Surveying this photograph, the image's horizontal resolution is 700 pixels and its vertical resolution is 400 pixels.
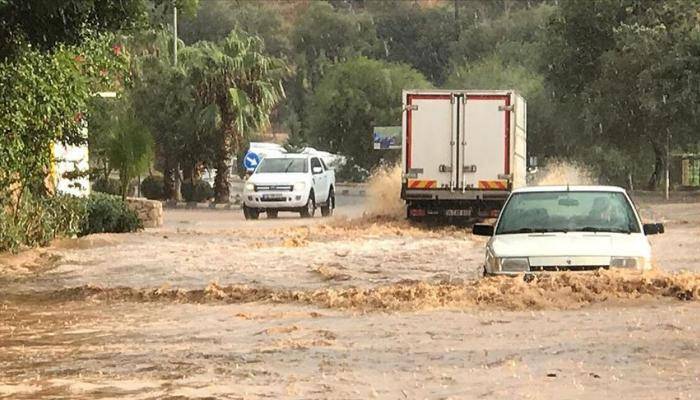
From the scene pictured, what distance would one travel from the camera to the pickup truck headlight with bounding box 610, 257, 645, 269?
13367 millimetres

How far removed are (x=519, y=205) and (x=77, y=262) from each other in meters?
9.10

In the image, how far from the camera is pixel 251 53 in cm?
4800

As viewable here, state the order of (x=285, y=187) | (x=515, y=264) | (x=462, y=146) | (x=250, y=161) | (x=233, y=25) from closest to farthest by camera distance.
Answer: (x=515, y=264) < (x=462, y=146) < (x=285, y=187) < (x=250, y=161) < (x=233, y=25)

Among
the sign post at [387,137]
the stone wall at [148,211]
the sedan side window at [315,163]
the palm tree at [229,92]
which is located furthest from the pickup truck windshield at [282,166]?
the sign post at [387,137]

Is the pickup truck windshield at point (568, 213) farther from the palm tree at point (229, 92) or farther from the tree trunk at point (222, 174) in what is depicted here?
the tree trunk at point (222, 174)

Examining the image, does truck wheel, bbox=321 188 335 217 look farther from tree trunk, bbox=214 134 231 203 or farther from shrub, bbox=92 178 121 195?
tree trunk, bbox=214 134 231 203

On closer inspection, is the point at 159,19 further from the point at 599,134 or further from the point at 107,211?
the point at 599,134

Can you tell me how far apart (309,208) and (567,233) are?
2345 cm

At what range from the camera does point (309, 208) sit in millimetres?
37344

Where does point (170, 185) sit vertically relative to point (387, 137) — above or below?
below

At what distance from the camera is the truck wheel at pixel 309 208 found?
1462 inches

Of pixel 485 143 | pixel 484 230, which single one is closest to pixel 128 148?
pixel 485 143

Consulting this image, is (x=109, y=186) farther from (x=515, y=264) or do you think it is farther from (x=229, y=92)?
(x=515, y=264)

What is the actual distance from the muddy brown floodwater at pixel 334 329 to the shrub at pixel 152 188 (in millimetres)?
28749
